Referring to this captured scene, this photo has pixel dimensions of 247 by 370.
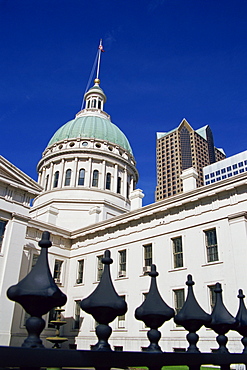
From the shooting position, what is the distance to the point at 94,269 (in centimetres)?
3020

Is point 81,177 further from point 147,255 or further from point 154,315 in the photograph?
point 154,315

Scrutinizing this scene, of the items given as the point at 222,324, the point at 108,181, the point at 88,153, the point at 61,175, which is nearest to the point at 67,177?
the point at 61,175

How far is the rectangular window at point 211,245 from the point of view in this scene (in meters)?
22.4

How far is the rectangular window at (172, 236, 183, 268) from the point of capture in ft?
79.8

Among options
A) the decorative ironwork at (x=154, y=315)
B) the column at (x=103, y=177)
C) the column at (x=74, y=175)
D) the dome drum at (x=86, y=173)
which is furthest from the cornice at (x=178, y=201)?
the decorative ironwork at (x=154, y=315)

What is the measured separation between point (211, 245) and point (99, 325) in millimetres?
A: 21451

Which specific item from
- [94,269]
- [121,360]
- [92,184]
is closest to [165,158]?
[92,184]

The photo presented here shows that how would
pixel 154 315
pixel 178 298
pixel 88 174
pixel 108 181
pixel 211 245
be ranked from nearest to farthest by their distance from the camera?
pixel 154 315, pixel 211 245, pixel 178 298, pixel 88 174, pixel 108 181

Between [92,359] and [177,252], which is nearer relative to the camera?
[92,359]

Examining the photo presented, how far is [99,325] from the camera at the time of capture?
2531 millimetres

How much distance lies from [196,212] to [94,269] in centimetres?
1173

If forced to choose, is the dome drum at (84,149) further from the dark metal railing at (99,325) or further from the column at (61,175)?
the dark metal railing at (99,325)

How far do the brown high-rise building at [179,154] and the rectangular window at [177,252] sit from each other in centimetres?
11204

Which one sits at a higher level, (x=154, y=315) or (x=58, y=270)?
(x=58, y=270)
